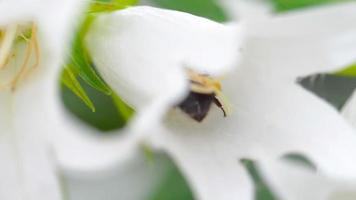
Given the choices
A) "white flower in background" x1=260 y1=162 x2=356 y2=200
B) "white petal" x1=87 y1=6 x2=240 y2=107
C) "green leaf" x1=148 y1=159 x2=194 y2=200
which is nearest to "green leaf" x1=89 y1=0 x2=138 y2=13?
"white petal" x1=87 y1=6 x2=240 y2=107

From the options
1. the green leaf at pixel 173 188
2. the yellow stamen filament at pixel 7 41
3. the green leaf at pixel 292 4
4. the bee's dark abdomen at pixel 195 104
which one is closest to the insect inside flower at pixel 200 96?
the bee's dark abdomen at pixel 195 104

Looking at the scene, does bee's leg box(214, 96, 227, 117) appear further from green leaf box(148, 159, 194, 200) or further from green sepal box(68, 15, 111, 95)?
green leaf box(148, 159, 194, 200)

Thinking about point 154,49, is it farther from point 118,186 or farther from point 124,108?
point 118,186

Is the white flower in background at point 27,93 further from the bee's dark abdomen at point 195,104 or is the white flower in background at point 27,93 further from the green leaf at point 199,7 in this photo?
the green leaf at point 199,7

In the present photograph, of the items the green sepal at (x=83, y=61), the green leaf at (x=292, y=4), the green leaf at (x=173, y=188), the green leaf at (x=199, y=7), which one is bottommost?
the green leaf at (x=173, y=188)

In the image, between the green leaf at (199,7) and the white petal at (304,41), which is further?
the green leaf at (199,7)

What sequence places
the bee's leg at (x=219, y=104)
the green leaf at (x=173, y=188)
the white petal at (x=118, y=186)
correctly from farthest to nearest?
the white petal at (x=118, y=186) < the green leaf at (x=173, y=188) < the bee's leg at (x=219, y=104)
